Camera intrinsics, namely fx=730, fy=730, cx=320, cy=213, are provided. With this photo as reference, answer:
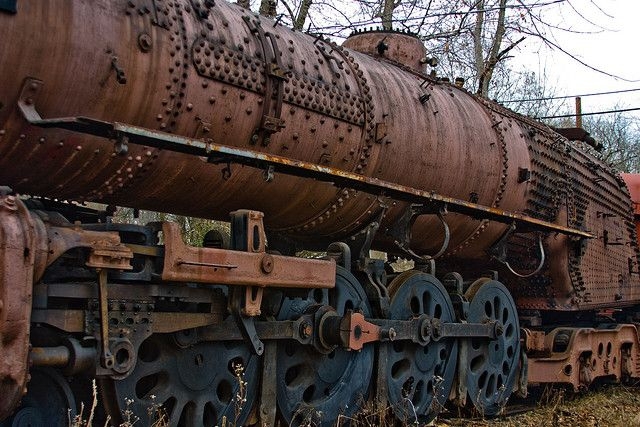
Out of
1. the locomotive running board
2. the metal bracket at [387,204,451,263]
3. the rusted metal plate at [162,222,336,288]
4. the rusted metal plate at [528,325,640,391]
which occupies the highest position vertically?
the locomotive running board

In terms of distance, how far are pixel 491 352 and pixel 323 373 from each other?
2.15 meters

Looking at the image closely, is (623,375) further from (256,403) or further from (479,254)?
(256,403)

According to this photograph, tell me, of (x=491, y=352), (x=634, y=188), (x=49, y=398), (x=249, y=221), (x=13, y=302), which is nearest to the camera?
(x=13, y=302)

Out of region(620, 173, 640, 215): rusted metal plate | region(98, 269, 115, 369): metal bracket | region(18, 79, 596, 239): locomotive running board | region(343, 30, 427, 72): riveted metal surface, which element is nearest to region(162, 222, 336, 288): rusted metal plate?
region(98, 269, 115, 369): metal bracket

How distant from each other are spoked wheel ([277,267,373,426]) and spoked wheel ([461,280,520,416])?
1387mm

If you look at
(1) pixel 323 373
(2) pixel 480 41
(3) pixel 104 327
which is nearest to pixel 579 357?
(1) pixel 323 373

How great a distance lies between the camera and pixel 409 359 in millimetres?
5531

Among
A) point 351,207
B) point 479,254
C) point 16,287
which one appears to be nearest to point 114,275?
point 16,287

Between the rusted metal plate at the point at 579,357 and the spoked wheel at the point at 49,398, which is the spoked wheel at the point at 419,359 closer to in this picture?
the rusted metal plate at the point at 579,357

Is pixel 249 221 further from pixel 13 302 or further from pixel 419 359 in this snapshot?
pixel 419 359

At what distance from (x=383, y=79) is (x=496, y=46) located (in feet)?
42.6

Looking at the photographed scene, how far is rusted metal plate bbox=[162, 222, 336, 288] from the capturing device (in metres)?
3.63

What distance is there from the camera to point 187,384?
12.9ft

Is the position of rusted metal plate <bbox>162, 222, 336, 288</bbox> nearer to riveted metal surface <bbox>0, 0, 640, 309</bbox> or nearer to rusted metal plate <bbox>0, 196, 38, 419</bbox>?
riveted metal surface <bbox>0, 0, 640, 309</bbox>
